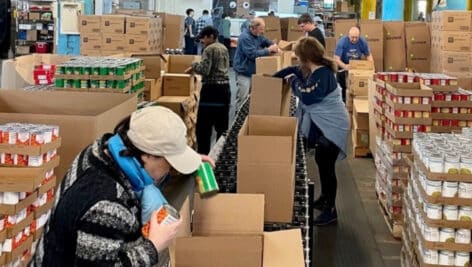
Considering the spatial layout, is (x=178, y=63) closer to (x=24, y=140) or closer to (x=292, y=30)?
(x=24, y=140)

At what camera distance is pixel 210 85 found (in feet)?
23.4

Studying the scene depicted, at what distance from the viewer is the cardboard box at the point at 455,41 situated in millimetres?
9539

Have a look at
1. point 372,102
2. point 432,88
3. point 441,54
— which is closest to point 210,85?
point 372,102

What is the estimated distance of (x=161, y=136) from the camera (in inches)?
74.7

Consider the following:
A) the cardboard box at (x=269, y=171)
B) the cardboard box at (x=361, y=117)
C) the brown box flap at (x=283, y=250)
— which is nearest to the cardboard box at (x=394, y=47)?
the cardboard box at (x=361, y=117)

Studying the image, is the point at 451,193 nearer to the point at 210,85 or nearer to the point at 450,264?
the point at 450,264

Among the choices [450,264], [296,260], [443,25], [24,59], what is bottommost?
[450,264]

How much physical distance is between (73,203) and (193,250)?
2.37ft

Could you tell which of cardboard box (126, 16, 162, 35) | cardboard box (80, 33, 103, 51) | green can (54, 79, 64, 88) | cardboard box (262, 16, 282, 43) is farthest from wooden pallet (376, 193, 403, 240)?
cardboard box (262, 16, 282, 43)

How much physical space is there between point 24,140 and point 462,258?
2.40 metres

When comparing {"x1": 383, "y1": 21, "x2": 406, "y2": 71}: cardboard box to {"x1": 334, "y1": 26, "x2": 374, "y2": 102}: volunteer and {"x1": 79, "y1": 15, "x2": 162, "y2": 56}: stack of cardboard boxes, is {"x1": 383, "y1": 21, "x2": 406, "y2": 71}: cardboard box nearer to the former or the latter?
{"x1": 334, "y1": 26, "x2": 374, "y2": 102}: volunteer

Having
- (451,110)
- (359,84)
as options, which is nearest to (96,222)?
(451,110)

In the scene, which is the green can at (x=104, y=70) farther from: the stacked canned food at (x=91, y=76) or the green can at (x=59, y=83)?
the green can at (x=59, y=83)

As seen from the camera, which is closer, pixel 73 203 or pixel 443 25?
pixel 73 203
